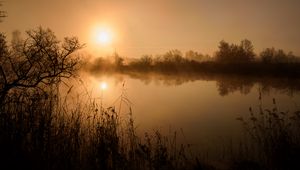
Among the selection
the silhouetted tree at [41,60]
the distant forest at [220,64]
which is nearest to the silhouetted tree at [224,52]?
the distant forest at [220,64]

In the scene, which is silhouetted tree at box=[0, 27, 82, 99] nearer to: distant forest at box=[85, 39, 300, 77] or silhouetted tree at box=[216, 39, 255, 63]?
distant forest at box=[85, 39, 300, 77]

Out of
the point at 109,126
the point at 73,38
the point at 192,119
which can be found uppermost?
the point at 73,38

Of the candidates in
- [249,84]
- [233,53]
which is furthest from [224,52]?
[249,84]

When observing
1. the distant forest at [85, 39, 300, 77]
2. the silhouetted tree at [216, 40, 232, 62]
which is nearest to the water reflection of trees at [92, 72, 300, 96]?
the distant forest at [85, 39, 300, 77]

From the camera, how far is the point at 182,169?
5891 millimetres

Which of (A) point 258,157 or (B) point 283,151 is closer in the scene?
(B) point 283,151

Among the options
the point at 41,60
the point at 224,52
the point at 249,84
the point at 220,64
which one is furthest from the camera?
the point at 224,52

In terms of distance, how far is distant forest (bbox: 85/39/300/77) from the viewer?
38.2 metres

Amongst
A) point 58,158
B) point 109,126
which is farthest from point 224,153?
point 58,158

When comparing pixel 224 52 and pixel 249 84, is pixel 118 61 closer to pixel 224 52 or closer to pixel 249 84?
pixel 224 52

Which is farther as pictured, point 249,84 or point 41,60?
point 249,84

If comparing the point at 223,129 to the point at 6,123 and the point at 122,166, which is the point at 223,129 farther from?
the point at 6,123

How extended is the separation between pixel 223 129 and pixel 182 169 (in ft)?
16.3

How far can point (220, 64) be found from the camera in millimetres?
47156
